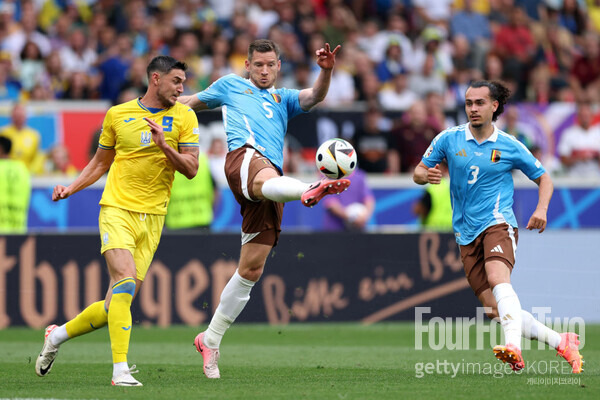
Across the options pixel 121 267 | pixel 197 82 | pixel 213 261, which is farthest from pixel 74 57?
pixel 121 267

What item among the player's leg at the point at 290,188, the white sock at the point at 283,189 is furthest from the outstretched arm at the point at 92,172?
the white sock at the point at 283,189

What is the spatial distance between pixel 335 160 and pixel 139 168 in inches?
63.0

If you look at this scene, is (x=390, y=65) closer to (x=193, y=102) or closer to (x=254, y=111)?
(x=193, y=102)

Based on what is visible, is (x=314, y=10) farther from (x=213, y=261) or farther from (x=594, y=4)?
(x=213, y=261)

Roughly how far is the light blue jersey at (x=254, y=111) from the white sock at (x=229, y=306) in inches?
40.0

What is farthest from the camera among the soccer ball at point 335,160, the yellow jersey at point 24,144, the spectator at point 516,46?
the spectator at point 516,46

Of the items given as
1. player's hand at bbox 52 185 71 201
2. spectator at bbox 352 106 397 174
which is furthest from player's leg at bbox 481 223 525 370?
spectator at bbox 352 106 397 174

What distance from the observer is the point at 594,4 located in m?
23.4

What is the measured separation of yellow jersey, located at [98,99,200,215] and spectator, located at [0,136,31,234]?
6.01 m

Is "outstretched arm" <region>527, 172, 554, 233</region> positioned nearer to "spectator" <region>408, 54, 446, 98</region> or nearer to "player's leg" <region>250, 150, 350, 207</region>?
"player's leg" <region>250, 150, 350, 207</region>

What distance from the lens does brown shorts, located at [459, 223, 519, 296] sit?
8.63m

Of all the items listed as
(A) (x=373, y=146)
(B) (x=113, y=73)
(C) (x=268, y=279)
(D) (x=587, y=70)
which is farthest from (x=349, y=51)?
(C) (x=268, y=279)

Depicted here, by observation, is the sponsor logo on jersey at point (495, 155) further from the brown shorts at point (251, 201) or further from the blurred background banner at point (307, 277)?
the blurred background banner at point (307, 277)

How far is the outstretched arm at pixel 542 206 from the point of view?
8445mm
